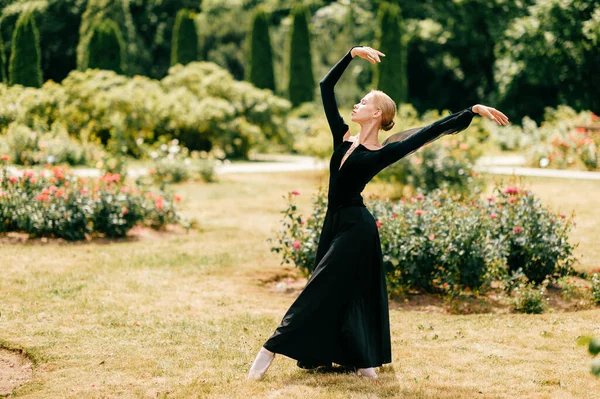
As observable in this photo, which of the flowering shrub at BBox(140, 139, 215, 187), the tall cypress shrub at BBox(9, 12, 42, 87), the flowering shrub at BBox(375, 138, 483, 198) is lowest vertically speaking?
the flowering shrub at BBox(140, 139, 215, 187)

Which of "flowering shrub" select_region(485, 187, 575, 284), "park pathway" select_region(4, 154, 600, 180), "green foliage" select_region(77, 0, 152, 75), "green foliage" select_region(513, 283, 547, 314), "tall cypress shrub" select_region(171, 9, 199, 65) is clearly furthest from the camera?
"tall cypress shrub" select_region(171, 9, 199, 65)

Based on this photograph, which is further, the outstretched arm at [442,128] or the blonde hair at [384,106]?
the blonde hair at [384,106]

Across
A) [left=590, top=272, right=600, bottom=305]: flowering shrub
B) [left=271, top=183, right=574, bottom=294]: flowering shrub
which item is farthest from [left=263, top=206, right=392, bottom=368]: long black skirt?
[left=590, top=272, right=600, bottom=305]: flowering shrub

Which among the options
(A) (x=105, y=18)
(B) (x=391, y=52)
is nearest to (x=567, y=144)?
(B) (x=391, y=52)

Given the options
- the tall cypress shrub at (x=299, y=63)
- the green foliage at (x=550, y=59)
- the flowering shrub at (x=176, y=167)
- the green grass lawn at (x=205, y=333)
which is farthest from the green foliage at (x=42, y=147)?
the green foliage at (x=550, y=59)

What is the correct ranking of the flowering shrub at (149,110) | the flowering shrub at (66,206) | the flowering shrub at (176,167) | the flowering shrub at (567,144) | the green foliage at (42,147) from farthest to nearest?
the flowering shrub at (149,110)
the flowering shrub at (567,144)
the green foliage at (42,147)
the flowering shrub at (176,167)
the flowering shrub at (66,206)

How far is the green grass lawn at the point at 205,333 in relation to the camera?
4059mm

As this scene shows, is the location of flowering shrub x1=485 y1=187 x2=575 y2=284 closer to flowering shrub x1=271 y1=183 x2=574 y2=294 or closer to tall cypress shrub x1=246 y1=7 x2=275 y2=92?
flowering shrub x1=271 y1=183 x2=574 y2=294

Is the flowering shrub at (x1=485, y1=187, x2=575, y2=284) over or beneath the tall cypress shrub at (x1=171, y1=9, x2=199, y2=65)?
beneath

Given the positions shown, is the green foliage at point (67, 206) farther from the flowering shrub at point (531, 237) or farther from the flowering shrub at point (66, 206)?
the flowering shrub at point (531, 237)

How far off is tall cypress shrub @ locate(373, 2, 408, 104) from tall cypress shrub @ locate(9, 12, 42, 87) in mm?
11854

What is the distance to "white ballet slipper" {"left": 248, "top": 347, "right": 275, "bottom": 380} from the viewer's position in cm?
413

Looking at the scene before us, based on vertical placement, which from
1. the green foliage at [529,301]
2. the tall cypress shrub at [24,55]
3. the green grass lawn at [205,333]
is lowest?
the green grass lawn at [205,333]

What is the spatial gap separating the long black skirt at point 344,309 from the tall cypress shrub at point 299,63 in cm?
2295
